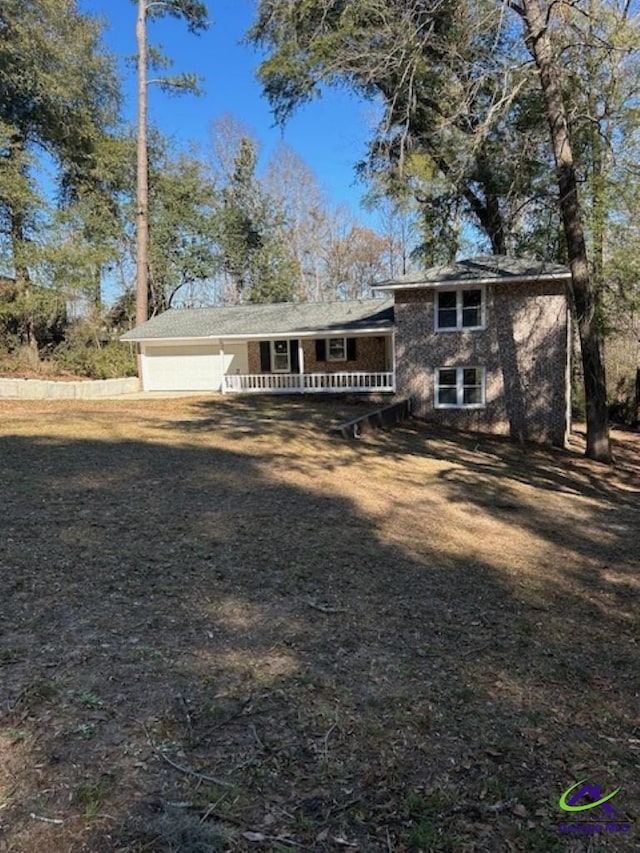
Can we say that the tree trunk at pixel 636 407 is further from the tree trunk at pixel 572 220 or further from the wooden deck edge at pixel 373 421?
the wooden deck edge at pixel 373 421

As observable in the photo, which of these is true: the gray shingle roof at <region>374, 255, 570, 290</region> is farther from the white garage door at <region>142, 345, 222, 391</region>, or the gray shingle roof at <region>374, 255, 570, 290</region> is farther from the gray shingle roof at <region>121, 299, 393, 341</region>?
the white garage door at <region>142, 345, 222, 391</region>

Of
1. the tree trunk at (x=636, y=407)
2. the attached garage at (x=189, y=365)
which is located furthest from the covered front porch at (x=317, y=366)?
the tree trunk at (x=636, y=407)

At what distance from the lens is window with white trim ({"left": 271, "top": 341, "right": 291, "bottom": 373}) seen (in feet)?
75.5

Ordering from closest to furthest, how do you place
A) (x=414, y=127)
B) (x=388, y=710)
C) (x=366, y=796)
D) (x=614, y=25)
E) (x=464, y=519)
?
(x=366, y=796), (x=388, y=710), (x=464, y=519), (x=614, y=25), (x=414, y=127)

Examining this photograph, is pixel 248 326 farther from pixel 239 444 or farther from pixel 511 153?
pixel 239 444

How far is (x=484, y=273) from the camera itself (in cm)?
1723

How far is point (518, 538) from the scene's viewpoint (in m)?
6.62

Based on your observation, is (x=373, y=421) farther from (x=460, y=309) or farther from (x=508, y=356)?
(x=460, y=309)

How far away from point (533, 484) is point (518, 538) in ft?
14.1

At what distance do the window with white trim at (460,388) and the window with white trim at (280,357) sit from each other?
686cm

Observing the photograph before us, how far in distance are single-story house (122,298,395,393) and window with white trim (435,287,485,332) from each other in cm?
209

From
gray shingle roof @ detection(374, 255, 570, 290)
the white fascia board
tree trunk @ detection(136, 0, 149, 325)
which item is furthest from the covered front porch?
tree trunk @ detection(136, 0, 149, 325)

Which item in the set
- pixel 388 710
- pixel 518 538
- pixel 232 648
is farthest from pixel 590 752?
pixel 518 538

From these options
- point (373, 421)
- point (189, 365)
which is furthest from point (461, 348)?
point (189, 365)
